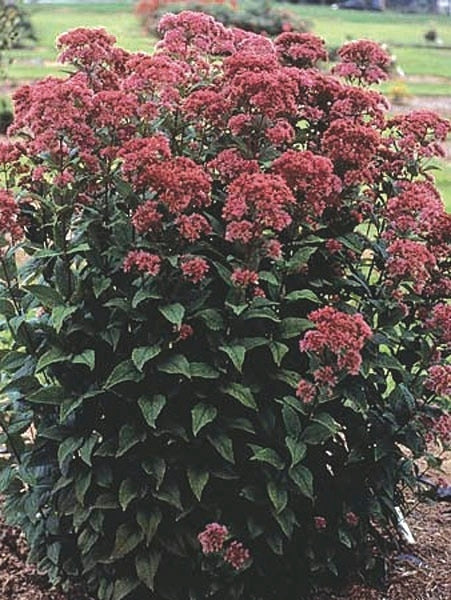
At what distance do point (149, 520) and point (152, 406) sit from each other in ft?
1.09

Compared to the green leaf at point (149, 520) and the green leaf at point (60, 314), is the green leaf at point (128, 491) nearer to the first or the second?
the green leaf at point (149, 520)

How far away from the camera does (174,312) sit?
2455mm

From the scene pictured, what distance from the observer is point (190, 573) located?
280 centimetres

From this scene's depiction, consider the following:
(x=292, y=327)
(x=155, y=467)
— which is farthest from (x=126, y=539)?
(x=292, y=327)

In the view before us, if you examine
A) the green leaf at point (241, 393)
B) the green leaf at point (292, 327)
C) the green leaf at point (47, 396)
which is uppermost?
the green leaf at point (292, 327)

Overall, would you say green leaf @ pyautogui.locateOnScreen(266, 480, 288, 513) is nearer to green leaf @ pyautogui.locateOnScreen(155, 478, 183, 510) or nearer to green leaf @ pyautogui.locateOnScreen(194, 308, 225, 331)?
green leaf @ pyautogui.locateOnScreen(155, 478, 183, 510)

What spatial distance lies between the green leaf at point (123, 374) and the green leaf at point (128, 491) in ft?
0.89

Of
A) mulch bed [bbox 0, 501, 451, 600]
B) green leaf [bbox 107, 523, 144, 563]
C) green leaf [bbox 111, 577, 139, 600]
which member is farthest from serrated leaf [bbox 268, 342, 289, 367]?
mulch bed [bbox 0, 501, 451, 600]

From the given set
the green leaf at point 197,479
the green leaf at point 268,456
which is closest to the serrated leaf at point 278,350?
the green leaf at point 268,456

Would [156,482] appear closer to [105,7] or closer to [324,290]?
[324,290]

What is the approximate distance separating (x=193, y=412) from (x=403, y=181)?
88 cm

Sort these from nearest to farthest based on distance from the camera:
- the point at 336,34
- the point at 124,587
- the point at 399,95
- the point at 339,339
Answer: the point at 339,339 < the point at 124,587 < the point at 399,95 < the point at 336,34

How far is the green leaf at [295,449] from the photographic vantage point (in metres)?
2.54

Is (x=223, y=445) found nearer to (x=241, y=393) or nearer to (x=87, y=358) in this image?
(x=241, y=393)
